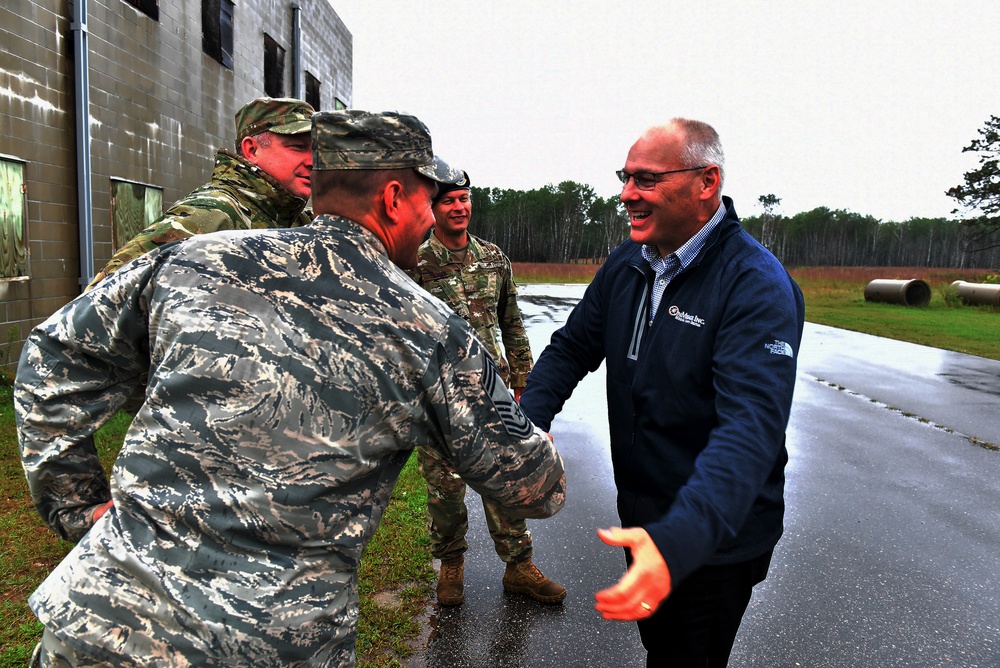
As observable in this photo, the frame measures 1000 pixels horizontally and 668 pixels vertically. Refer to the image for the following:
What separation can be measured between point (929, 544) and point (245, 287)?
4.88 metres

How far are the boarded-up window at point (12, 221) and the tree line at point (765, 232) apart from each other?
73.5 m

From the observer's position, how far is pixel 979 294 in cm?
2461

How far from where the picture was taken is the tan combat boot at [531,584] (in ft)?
12.4

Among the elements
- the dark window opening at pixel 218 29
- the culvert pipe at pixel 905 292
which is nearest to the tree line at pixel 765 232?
the culvert pipe at pixel 905 292

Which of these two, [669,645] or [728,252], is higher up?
[728,252]

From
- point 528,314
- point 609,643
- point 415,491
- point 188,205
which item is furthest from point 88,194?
point 528,314

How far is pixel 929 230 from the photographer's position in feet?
318

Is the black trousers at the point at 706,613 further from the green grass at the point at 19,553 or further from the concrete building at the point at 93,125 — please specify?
the concrete building at the point at 93,125

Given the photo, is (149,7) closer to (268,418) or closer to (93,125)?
(93,125)

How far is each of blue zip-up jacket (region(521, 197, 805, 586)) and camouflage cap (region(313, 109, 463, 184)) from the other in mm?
1013

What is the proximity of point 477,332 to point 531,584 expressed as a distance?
1.40 m

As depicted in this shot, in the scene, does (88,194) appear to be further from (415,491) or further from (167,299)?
(167,299)

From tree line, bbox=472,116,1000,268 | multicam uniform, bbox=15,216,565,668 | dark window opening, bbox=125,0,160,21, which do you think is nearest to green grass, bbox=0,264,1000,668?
multicam uniform, bbox=15,216,565,668

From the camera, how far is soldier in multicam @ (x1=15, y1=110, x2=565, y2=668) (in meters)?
1.37
